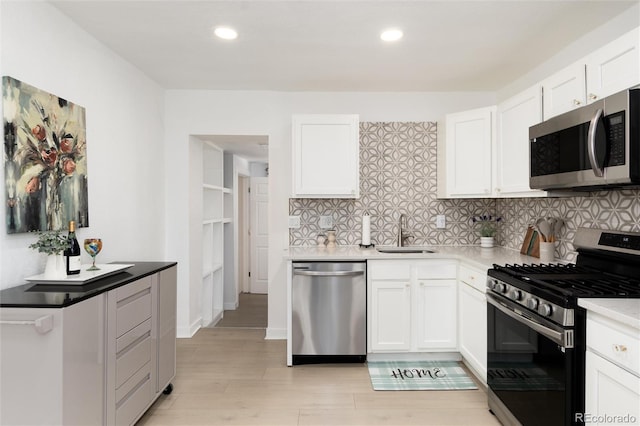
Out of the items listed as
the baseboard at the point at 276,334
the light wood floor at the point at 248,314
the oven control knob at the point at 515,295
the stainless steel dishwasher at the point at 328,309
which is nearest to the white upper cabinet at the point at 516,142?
the oven control knob at the point at 515,295

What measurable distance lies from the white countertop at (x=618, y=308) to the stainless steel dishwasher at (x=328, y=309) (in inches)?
69.9

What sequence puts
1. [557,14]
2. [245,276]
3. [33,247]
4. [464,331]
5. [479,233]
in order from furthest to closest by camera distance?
[245,276]
[479,233]
[464,331]
[557,14]
[33,247]

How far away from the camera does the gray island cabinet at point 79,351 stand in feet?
5.25

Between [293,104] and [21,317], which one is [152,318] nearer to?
[21,317]

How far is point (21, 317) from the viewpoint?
161cm

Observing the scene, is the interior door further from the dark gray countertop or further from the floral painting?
the dark gray countertop

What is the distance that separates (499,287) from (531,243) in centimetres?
105

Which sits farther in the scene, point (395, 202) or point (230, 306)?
point (230, 306)

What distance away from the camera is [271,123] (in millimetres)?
3891

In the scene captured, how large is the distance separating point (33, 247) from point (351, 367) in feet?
7.87

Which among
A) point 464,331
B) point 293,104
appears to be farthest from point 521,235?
point 293,104

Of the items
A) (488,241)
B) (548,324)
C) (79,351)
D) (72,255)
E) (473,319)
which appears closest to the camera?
(79,351)

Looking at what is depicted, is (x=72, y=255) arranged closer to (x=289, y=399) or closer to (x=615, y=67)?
(x=289, y=399)

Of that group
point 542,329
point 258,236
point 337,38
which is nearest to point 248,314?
point 258,236
